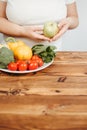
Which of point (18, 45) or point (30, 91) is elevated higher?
point (18, 45)

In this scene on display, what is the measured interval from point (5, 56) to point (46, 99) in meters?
0.29

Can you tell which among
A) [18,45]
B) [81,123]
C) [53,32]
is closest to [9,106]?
[81,123]

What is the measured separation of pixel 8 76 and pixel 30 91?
172mm

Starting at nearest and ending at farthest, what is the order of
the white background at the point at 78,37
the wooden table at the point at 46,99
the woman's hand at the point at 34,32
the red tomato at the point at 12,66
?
the wooden table at the point at 46,99 → the red tomato at the point at 12,66 → the woman's hand at the point at 34,32 → the white background at the point at 78,37

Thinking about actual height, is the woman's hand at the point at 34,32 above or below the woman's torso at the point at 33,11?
below

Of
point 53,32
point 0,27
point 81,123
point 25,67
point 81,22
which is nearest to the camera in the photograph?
point 81,123

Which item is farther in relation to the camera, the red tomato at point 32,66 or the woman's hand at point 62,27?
the woman's hand at point 62,27

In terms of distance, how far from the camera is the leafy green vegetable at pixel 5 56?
1.05m

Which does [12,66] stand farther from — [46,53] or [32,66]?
[46,53]

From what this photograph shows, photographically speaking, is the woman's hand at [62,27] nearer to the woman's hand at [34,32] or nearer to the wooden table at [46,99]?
the woman's hand at [34,32]

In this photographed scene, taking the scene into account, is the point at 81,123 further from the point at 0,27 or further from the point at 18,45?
the point at 0,27

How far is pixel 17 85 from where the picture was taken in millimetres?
981

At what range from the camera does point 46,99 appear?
87 cm

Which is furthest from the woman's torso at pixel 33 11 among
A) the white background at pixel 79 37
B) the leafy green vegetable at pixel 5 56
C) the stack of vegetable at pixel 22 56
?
the white background at pixel 79 37
